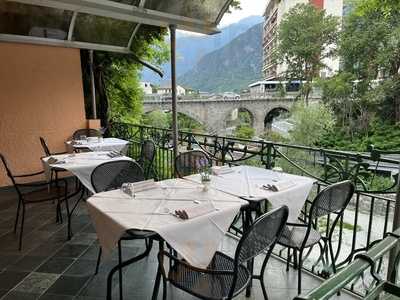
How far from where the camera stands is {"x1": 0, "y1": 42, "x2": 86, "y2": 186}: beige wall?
4.58 meters

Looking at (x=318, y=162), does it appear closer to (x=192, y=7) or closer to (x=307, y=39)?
(x=192, y=7)

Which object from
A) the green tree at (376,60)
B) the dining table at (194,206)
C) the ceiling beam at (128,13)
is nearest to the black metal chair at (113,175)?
the dining table at (194,206)

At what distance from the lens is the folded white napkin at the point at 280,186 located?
2.13 metres

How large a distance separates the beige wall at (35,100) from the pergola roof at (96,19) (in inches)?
10.3

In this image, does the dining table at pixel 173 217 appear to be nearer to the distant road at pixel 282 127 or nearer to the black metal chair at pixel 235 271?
the black metal chair at pixel 235 271

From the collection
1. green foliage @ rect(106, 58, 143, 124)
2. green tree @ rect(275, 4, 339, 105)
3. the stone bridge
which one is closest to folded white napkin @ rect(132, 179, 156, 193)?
green foliage @ rect(106, 58, 143, 124)

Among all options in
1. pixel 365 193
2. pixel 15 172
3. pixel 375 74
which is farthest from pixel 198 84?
pixel 365 193

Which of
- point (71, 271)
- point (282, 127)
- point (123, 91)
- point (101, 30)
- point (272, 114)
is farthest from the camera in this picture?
point (272, 114)

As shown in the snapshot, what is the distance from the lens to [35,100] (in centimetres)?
484

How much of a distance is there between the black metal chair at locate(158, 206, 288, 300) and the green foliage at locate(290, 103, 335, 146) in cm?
1760

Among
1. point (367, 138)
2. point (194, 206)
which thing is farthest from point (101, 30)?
point (367, 138)

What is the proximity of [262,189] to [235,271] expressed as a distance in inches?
32.0

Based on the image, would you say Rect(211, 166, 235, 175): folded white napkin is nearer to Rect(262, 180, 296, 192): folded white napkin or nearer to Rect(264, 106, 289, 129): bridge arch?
Rect(262, 180, 296, 192): folded white napkin

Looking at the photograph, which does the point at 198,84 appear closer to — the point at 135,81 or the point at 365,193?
the point at 135,81
